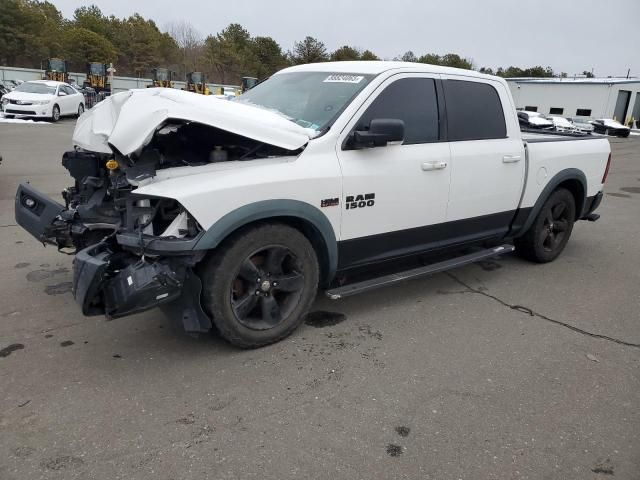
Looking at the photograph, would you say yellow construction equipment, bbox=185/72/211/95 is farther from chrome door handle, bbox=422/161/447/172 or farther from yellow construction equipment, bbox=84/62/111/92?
chrome door handle, bbox=422/161/447/172

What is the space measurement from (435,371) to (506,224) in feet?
7.40

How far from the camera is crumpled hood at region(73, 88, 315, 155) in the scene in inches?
125

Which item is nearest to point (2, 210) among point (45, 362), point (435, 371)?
point (45, 362)

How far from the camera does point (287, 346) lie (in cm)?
373

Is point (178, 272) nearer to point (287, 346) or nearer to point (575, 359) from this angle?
point (287, 346)

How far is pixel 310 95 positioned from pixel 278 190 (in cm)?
119

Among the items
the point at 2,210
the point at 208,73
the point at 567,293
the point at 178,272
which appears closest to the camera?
the point at 178,272

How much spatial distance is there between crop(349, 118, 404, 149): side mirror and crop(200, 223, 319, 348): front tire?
79 centimetres

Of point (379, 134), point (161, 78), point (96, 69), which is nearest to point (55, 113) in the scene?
point (96, 69)

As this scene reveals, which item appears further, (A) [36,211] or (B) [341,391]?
(A) [36,211]

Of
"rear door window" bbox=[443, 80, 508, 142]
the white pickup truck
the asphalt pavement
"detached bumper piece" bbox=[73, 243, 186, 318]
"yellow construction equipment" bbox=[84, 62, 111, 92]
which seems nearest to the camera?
the asphalt pavement

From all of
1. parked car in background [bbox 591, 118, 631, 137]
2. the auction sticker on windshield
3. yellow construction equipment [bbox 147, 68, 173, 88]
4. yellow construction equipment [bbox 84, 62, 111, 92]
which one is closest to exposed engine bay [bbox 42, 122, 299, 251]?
the auction sticker on windshield

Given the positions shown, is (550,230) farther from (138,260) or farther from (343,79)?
(138,260)

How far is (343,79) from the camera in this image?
13.7 feet
